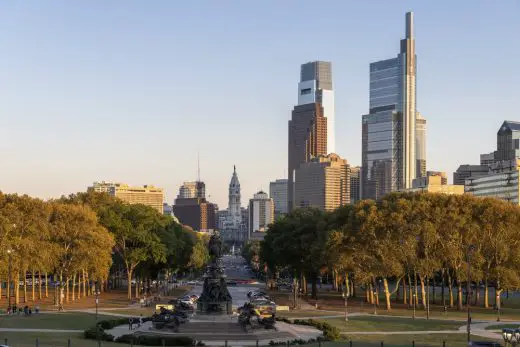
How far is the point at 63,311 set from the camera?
305ft

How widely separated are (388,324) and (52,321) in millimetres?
34878

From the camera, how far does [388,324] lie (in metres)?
82.1

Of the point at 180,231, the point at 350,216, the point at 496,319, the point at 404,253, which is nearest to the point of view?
the point at 496,319

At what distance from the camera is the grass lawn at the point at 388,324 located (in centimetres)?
7800

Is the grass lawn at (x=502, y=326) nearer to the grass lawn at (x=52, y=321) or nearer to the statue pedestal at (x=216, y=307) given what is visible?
the statue pedestal at (x=216, y=307)

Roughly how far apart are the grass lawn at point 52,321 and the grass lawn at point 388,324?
2569 centimetres

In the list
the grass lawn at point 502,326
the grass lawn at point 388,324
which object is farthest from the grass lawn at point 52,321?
the grass lawn at point 502,326

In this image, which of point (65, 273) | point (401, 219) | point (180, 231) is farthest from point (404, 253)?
point (180, 231)

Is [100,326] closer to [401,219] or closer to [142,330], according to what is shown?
[142,330]

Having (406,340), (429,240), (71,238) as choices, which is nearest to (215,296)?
(406,340)

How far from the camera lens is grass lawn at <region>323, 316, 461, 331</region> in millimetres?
78000

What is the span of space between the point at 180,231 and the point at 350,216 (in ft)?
224

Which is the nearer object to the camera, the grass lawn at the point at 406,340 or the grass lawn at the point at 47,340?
the grass lawn at the point at 47,340

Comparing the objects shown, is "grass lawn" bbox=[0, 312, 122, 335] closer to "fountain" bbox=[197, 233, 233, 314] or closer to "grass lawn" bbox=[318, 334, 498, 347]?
"fountain" bbox=[197, 233, 233, 314]
